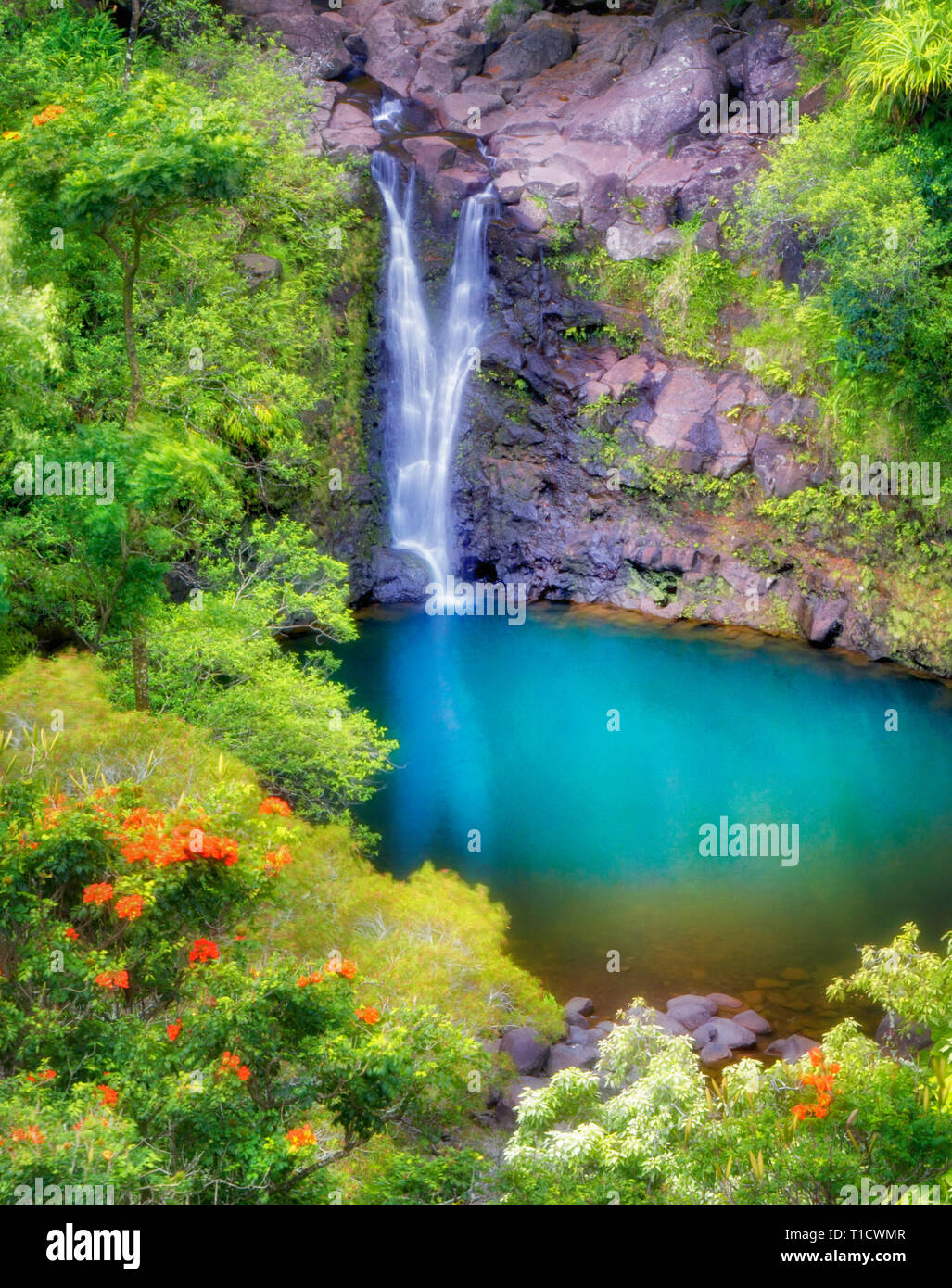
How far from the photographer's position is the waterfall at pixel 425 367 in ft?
93.8

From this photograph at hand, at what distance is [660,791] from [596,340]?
44.4 ft

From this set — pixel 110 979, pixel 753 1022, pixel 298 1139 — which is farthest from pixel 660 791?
pixel 298 1139

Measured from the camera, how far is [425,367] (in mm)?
29344

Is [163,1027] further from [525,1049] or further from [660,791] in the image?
[660,791]

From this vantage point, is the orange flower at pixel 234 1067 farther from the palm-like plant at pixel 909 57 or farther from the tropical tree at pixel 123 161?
the palm-like plant at pixel 909 57

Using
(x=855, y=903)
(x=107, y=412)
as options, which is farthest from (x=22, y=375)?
(x=855, y=903)

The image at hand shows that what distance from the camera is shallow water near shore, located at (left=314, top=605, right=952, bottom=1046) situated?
15.0 metres

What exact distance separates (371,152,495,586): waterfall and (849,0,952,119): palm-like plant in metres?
10.5

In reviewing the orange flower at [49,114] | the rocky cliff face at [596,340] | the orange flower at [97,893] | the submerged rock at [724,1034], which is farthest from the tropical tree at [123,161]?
the rocky cliff face at [596,340]

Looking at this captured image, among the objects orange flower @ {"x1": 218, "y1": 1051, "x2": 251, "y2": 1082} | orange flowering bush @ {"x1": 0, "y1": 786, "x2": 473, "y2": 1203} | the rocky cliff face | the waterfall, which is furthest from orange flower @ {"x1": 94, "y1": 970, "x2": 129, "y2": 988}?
the waterfall

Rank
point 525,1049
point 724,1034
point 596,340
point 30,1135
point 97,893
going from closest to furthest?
point 30,1135
point 97,893
point 525,1049
point 724,1034
point 596,340

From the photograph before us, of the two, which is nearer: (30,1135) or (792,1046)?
(30,1135)

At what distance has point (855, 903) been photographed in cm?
1614

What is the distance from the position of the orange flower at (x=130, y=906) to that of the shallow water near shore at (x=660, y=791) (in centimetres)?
760
